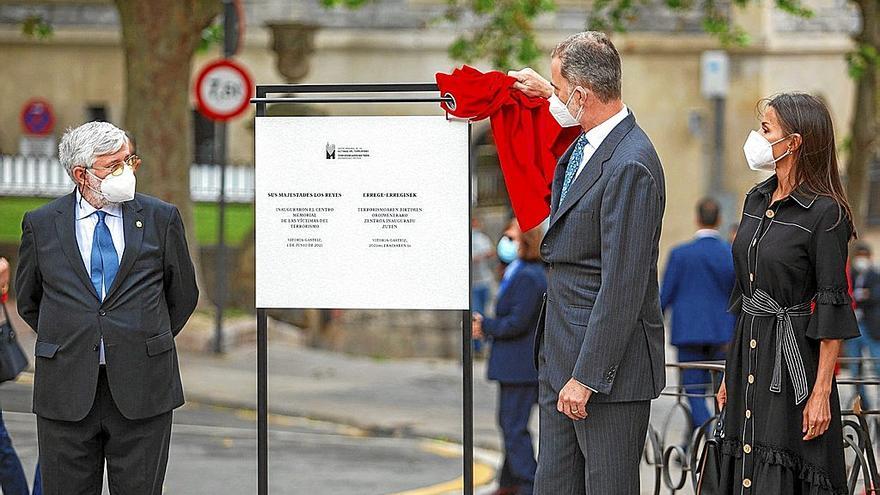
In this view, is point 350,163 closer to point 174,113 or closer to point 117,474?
point 117,474

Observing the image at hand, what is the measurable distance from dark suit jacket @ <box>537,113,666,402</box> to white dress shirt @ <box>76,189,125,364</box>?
175cm

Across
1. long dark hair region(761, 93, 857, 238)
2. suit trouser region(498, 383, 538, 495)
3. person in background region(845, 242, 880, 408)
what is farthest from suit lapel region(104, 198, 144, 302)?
person in background region(845, 242, 880, 408)

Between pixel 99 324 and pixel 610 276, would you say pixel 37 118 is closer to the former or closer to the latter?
pixel 99 324

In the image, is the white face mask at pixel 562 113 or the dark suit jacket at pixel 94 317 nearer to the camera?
the white face mask at pixel 562 113

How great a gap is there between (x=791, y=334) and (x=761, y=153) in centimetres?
68

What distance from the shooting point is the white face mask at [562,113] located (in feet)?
17.6

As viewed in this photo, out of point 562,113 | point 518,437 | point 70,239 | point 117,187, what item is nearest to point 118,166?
point 117,187

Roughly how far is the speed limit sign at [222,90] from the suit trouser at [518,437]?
7205 mm

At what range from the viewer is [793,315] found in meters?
5.34

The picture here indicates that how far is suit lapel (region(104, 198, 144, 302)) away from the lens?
227 inches

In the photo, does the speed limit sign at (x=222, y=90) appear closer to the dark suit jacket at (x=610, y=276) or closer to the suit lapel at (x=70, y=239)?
the suit lapel at (x=70, y=239)

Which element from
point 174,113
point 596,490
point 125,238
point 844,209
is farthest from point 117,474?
point 174,113

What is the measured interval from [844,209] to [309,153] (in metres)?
2.15

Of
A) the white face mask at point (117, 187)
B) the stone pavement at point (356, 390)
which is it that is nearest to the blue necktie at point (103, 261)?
the white face mask at point (117, 187)
